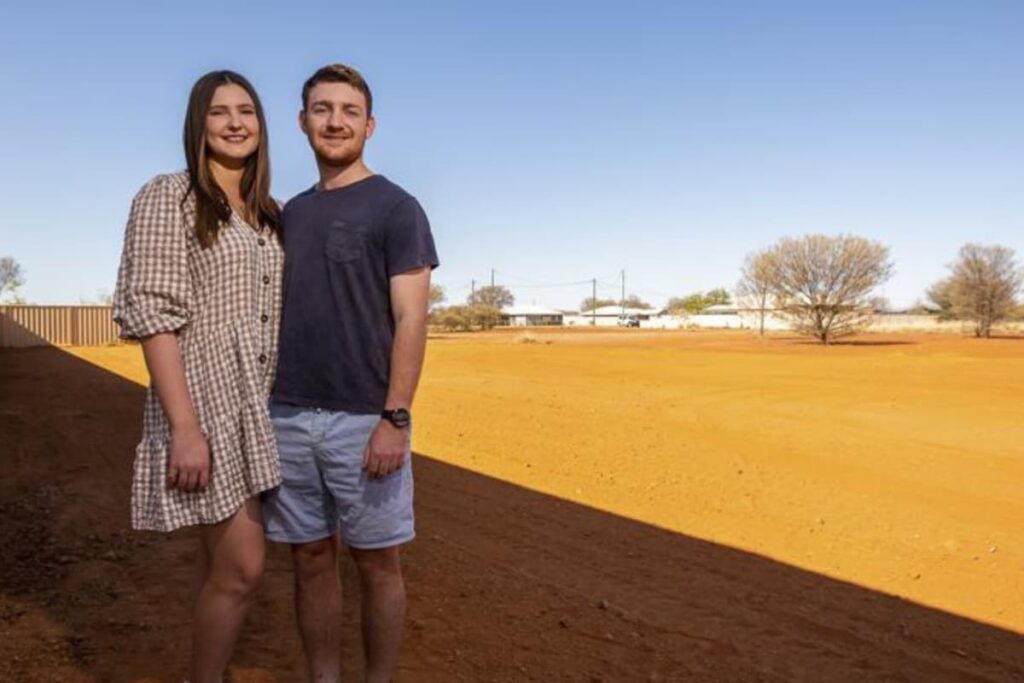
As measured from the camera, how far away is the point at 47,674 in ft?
9.78

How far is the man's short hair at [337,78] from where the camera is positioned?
241cm

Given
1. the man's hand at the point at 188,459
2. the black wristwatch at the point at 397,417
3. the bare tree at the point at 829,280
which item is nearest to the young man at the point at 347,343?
the black wristwatch at the point at 397,417

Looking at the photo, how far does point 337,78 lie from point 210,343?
2.93 ft

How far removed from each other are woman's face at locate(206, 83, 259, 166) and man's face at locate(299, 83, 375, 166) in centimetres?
19

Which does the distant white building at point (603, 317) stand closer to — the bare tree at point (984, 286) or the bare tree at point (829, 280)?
the bare tree at point (984, 286)

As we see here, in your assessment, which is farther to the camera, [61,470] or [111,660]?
[61,470]

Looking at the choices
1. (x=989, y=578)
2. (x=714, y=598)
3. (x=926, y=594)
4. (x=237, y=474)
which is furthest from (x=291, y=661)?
(x=989, y=578)

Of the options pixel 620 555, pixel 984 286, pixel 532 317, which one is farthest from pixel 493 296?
pixel 620 555

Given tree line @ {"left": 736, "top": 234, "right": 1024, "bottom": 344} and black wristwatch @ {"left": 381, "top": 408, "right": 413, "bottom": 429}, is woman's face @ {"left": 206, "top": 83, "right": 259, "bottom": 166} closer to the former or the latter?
black wristwatch @ {"left": 381, "top": 408, "right": 413, "bottom": 429}

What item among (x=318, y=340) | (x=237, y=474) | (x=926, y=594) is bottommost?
(x=926, y=594)

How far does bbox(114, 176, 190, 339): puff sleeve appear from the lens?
2090 millimetres

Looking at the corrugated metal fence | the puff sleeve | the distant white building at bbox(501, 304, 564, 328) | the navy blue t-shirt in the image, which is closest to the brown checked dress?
the puff sleeve

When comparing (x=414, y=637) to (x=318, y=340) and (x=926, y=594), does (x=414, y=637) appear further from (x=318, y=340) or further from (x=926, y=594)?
(x=926, y=594)

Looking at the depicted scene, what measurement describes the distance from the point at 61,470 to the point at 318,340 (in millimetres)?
5442
